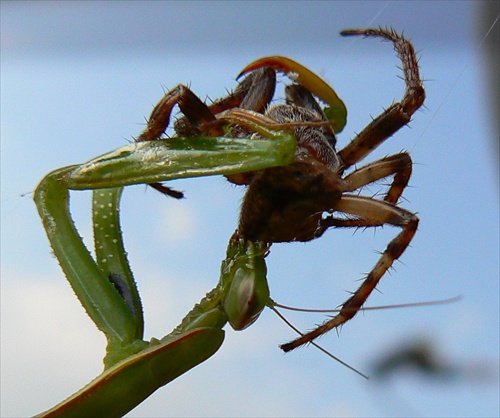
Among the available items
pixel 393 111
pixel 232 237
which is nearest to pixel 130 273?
pixel 232 237

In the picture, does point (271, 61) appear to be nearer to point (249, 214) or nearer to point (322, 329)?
point (249, 214)

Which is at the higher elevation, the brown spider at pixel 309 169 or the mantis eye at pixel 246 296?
the brown spider at pixel 309 169

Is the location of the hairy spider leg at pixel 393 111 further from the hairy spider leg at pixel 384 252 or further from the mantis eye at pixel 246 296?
the mantis eye at pixel 246 296

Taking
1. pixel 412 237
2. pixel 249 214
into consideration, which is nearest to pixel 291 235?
pixel 249 214

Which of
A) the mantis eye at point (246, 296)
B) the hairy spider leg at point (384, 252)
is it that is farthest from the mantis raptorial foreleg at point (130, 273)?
the hairy spider leg at point (384, 252)

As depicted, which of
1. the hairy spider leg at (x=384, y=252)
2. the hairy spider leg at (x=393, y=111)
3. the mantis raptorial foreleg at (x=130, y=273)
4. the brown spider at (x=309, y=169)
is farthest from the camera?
the hairy spider leg at (x=393, y=111)

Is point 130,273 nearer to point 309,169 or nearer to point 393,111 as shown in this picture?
point 309,169

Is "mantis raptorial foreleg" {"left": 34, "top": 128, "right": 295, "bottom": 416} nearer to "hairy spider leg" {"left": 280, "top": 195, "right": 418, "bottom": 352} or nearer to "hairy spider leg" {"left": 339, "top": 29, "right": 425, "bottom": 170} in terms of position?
"hairy spider leg" {"left": 280, "top": 195, "right": 418, "bottom": 352}

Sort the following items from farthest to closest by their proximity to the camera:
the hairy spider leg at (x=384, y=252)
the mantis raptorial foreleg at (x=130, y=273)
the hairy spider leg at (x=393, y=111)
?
the hairy spider leg at (x=393, y=111) → the hairy spider leg at (x=384, y=252) → the mantis raptorial foreleg at (x=130, y=273)
